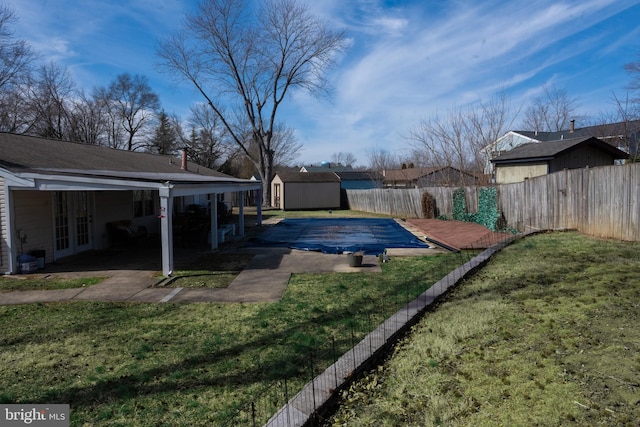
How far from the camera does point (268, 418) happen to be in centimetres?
301

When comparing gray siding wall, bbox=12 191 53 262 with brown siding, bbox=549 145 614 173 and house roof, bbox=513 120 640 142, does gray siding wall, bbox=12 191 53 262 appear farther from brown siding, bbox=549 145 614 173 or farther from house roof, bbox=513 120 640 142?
house roof, bbox=513 120 640 142

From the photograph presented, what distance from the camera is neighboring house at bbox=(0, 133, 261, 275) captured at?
8070 mm

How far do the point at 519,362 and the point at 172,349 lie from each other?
11.6 ft

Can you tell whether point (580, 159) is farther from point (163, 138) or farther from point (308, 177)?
point (163, 138)

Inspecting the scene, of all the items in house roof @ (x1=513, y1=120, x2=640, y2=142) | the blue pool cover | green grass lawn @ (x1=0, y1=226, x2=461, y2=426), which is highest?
house roof @ (x1=513, y1=120, x2=640, y2=142)

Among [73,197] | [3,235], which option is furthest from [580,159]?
[3,235]

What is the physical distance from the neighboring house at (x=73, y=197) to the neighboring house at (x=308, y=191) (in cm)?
1697

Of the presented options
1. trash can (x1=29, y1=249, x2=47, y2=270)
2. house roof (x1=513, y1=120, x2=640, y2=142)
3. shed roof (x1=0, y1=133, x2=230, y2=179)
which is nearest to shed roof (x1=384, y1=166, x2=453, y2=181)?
house roof (x1=513, y1=120, x2=640, y2=142)

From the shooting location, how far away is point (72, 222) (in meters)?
10.7

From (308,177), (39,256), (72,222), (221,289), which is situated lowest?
(221,289)

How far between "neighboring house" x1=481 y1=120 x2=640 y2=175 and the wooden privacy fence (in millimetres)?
8307

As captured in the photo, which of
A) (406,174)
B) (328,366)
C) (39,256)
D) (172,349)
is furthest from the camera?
(406,174)

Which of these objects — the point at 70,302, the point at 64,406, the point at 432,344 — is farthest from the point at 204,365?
the point at 70,302

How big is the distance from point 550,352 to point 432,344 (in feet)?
3.55
